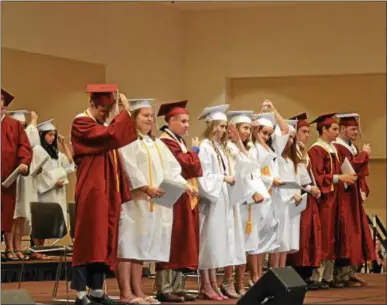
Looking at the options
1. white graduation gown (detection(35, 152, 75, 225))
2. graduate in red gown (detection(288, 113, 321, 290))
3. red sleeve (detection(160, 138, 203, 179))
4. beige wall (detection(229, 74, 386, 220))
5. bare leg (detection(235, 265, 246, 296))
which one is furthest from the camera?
beige wall (detection(229, 74, 386, 220))

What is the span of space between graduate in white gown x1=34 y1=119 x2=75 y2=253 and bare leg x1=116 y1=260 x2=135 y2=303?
11.9ft

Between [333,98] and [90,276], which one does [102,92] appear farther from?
[333,98]

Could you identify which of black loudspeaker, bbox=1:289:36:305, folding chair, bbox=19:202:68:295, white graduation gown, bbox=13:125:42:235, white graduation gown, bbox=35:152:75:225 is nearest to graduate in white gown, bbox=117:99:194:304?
folding chair, bbox=19:202:68:295

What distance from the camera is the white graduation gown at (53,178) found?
11008 mm

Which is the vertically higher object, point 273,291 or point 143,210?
point 143,210

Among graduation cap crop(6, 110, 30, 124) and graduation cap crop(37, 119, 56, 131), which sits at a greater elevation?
graduation cap crop(6, 110, 30, 124)

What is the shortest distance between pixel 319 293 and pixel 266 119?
64.7 inches

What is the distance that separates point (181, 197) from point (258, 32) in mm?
7227

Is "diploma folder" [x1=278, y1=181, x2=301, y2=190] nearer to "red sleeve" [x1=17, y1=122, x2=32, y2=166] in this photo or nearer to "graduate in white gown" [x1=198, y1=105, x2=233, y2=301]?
"graduate in white gown" [x1=198, y1=105, x2=233, y2=301]

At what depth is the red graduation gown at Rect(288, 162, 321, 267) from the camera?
9.60 meters

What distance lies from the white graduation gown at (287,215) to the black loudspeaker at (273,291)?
14.1 feet

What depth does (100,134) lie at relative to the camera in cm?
676

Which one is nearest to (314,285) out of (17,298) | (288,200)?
(288,200)

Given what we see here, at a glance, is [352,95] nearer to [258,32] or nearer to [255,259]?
[258,32]
